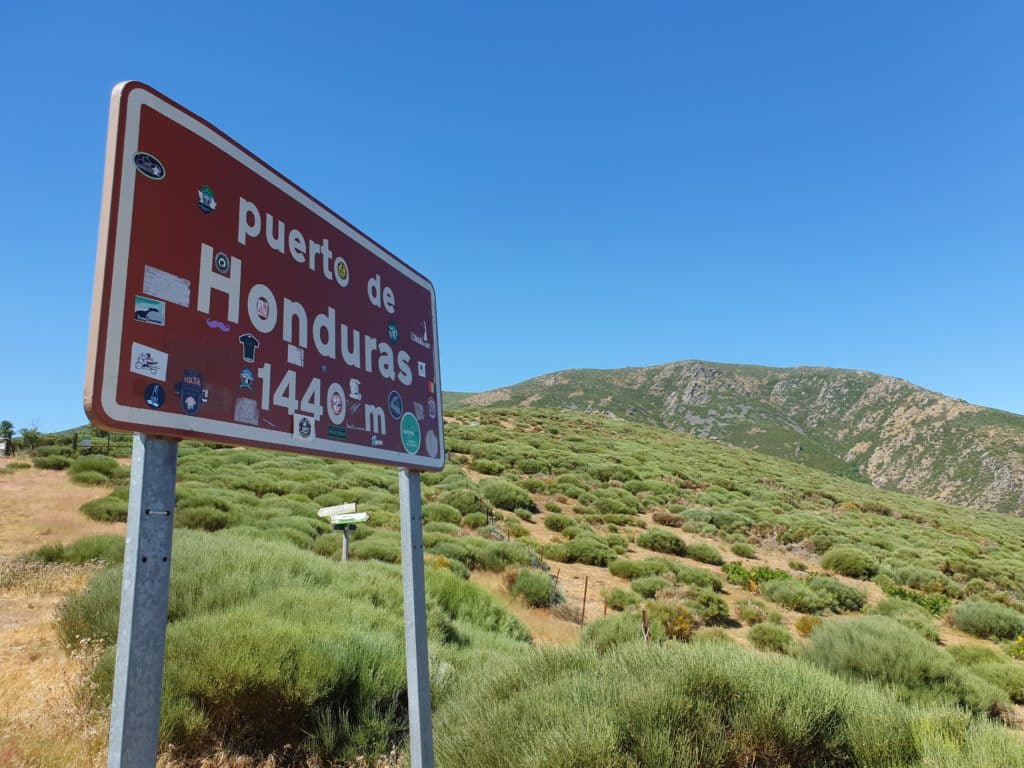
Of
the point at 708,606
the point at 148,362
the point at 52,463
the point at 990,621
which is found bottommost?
the point at 990,621

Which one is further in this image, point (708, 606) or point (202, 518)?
point (708, 606)

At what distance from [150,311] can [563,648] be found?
4.63 metres

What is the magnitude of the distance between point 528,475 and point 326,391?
29281 millimetres

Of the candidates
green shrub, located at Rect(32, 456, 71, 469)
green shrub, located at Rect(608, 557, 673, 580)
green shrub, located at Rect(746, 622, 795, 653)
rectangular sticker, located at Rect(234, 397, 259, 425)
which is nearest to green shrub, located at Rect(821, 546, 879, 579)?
green shrub, located at Rect(608, 557, 673, 580)

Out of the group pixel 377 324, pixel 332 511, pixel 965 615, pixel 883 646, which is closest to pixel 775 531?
pixel 965 615

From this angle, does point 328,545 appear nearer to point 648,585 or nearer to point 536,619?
point 536,619

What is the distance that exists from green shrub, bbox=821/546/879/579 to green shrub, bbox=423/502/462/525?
45.3ft

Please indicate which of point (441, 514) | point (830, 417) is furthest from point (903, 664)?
point (830, 417)

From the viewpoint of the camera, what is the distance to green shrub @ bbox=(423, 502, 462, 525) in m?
18.6

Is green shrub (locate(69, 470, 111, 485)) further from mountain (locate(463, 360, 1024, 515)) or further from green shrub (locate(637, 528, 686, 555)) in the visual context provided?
mountain (locate(463, 360, 1024, 515))

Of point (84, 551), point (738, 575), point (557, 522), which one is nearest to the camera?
point (84, 551)

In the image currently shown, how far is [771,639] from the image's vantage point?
11922 mm

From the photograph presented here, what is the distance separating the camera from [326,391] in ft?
7.83

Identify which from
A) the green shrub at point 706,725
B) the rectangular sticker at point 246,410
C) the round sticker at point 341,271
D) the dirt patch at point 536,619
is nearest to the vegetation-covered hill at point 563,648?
the green shrub at point 706,725
